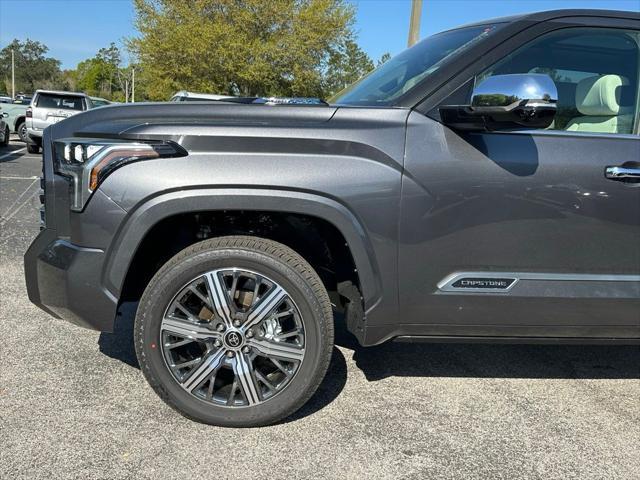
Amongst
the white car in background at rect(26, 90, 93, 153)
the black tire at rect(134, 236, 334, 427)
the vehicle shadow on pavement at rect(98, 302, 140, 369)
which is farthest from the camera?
the white car in background at rect(26, 90, 93, 153)

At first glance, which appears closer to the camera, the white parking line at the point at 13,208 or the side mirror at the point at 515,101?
the side mirror at the point at 515,101

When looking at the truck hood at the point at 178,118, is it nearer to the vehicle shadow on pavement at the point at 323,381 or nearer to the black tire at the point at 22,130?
the vehicle shadow on pavement at the point at 323,381

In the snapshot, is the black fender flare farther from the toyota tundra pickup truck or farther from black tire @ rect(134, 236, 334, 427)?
black tire @ rect(134, 236, 334, 427)

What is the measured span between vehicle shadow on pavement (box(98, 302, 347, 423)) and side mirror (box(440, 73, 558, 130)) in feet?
5.23

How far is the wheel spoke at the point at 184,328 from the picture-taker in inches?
104

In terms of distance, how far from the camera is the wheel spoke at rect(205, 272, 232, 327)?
2.61 meters

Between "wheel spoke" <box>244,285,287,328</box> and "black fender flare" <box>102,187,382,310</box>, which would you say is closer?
"black fender flare" <box>102,187,382,310</box>

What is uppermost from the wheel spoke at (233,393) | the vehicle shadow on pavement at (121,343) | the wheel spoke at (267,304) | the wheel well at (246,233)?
the wheel well at (246,233)

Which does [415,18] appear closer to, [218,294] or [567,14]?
[567,14]

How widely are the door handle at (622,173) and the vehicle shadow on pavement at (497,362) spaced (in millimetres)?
1372

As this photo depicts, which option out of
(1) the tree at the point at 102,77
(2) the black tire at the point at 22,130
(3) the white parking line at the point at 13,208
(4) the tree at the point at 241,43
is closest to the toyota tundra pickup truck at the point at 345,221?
(3) the white parking line at the point at 13,208

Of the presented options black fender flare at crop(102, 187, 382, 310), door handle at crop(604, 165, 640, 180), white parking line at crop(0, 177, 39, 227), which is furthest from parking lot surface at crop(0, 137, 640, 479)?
white parking line at crop(0, 177, 39, 227)

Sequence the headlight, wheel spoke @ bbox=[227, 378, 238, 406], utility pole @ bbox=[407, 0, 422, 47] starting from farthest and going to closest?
1. utility pole @ bbox=[407, 0, 422, 47]
2. wheel spoke @ bbox=[227, 378, 238, 406]
3. the headlight

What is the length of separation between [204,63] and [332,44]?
5.68m
